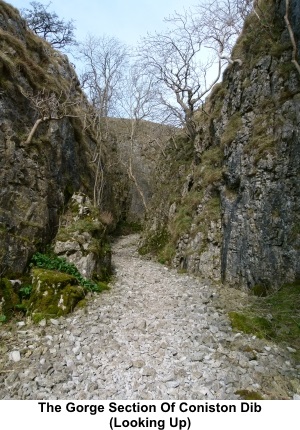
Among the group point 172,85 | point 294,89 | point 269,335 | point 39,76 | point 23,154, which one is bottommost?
point 269,335

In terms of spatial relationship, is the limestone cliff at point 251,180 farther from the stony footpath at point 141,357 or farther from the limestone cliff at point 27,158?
the limestone cliff at point 27,158

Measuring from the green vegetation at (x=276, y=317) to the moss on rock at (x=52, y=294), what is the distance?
469 centimetres

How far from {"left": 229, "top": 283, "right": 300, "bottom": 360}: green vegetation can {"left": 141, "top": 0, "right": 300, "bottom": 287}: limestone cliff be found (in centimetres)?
59

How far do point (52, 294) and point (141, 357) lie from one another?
134 inches

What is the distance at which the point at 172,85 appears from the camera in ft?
64.1

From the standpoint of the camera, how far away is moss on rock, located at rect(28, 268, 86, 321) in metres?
7.41

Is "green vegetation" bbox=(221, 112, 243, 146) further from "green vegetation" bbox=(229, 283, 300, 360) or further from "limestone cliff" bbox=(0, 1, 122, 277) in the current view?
"limestone cliff" bbox=(0, 1, 122, 277)

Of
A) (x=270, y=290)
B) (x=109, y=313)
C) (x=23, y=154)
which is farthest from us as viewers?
(x=23, y=154)

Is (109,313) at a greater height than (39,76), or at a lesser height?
lesser

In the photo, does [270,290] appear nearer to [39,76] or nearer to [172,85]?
[39,76]

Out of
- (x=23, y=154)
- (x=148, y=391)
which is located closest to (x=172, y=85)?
(x=23, y=154)

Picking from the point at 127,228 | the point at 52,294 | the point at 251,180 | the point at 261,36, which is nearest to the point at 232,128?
the point at 251,180

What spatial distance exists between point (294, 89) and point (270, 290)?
284 inches

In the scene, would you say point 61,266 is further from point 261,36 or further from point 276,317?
point 261,36
